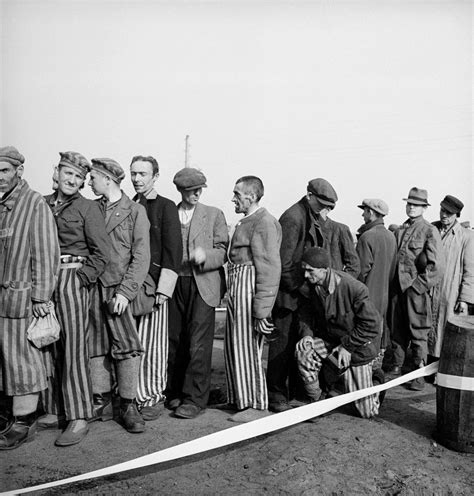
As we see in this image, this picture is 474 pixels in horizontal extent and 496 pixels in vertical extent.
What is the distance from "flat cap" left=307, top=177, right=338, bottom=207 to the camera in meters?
4.67

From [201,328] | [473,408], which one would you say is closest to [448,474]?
[473,408]

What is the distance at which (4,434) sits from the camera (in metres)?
3.64

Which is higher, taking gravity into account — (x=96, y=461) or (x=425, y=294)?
(x=425, y=294)

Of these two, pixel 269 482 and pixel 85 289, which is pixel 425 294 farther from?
pixel 85 289

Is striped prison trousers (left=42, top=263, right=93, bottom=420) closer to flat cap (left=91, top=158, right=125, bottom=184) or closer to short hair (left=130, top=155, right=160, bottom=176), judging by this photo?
flat cap (left=91, top=158, right=125, bottom=184)

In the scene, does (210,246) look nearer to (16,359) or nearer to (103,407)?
(103,407)

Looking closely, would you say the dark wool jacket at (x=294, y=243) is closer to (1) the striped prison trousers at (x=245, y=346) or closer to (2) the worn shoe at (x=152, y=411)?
(1) the striped prison trousers at (x=245, y=346)

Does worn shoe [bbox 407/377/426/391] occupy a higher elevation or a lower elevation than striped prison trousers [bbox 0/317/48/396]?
lower

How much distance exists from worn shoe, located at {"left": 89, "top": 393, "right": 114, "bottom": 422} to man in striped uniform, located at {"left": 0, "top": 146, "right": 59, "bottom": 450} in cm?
59

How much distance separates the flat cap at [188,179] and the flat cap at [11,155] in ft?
4.15

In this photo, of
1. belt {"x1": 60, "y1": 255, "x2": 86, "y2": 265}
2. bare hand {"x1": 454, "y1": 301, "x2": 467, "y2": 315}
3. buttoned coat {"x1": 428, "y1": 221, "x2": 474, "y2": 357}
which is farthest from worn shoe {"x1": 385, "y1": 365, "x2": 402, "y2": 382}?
A: belt {"x1": 60, "y1": 255, "x2": 86, "y2": 265}

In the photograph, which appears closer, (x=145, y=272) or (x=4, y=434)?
(x=4, y=434)

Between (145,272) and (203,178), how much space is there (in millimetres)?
994

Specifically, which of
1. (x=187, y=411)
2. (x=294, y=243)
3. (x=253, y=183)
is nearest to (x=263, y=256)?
(x=294, y=243)
